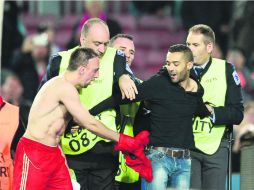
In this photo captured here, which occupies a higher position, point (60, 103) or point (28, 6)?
point (28, 6)

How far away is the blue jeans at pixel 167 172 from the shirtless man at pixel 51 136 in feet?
0.89

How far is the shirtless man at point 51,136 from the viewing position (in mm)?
9312

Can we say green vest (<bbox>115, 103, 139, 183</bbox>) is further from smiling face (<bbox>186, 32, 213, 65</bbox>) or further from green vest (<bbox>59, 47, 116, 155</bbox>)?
smiling face (<bbox>186, 32, 213, 65</bbox>)

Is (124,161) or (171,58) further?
(124,161)

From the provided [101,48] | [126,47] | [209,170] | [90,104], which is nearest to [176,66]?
[101,48]

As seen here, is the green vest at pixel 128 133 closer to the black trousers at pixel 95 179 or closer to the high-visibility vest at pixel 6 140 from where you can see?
the black trousers at pixel 95 179

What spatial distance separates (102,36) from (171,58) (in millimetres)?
698

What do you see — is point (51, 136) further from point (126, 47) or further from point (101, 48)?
point (126, 47)

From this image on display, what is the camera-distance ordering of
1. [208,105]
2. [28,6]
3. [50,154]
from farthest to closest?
[28,6] < [208,105] < [50,154]

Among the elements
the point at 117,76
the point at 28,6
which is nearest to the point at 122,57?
the point at 117,76

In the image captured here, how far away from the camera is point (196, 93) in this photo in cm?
967

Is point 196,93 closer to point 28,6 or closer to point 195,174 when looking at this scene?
point 195,174

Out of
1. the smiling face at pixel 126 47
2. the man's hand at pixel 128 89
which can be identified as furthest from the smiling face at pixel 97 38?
the smiling face at pixel 126 47

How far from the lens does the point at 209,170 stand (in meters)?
10.1
